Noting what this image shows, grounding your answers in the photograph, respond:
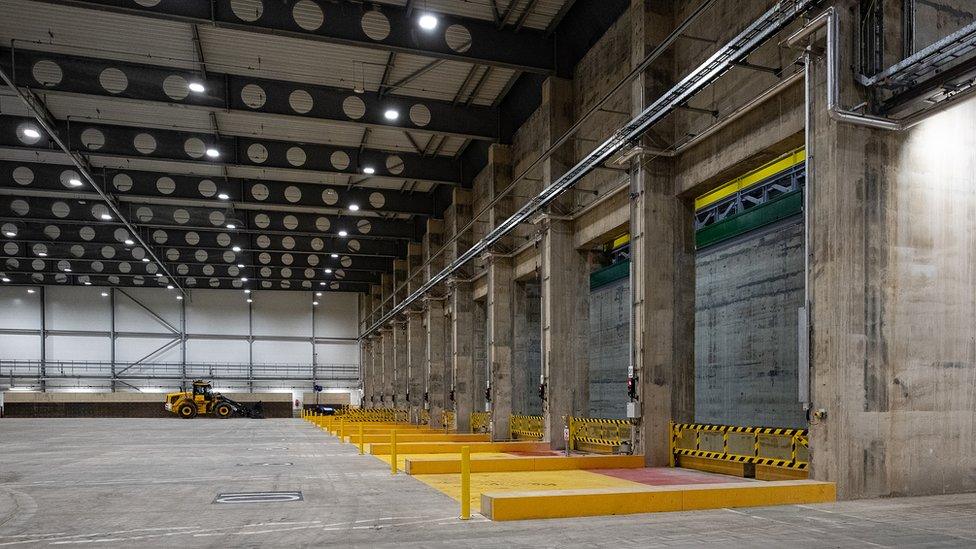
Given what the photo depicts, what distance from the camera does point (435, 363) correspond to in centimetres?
3375

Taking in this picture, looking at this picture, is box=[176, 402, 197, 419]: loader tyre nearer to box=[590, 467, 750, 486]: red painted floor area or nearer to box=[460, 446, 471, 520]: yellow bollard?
box=[590, 467, 750, 486]: red painted floor area

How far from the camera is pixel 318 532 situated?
26.5 ft

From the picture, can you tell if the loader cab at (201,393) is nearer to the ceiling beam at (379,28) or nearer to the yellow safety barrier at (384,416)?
the yellow safety barrier at (384,416)

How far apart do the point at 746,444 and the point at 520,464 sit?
308 inches

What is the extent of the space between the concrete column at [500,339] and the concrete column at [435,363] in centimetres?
849

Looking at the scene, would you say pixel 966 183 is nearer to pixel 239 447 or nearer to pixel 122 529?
pixel 122 529

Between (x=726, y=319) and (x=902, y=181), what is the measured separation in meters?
11.3

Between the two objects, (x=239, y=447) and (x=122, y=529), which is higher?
(x=122, y=529)

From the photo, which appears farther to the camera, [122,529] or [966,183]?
[966,183]

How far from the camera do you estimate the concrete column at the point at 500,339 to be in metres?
24.6

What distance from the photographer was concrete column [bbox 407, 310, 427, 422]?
1487 inches

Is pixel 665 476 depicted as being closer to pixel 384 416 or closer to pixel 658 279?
pixel 658 279

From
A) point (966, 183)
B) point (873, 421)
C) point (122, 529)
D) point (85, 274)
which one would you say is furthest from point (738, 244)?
point (85, 274)

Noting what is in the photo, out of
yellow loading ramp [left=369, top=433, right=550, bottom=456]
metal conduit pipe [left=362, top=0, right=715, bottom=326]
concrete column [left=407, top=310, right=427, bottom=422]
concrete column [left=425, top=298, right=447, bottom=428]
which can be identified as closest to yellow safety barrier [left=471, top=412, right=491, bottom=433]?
concrete column [left=425, top=298, right=447, bottom=428]
